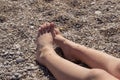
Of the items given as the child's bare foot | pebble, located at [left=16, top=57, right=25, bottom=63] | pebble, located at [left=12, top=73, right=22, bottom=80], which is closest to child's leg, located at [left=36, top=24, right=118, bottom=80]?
the child's bare foot

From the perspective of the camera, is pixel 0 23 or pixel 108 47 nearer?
pixel 108 47

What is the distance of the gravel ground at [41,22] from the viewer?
2723mm

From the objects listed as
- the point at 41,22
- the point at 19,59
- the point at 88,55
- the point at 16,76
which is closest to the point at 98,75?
the point at 88,55

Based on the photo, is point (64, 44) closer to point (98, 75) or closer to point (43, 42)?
point (43, 42)

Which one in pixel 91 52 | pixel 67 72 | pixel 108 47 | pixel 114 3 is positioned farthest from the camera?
pixel 114 3

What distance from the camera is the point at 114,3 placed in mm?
3527

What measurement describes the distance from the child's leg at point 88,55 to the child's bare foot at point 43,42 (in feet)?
0.18

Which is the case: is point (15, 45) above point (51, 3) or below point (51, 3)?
below

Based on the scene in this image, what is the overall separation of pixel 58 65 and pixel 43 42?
45 centimetres

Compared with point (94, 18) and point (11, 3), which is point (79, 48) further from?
point (11, 3)

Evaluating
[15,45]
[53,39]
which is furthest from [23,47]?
[53,39]

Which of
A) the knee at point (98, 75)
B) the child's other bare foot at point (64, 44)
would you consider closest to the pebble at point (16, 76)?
the child's other bare foot at point (64, 44)

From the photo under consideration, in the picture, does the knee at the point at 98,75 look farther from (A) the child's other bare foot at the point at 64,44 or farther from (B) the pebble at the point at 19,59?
(B) the pebble at the point at 19,59

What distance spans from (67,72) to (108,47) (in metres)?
0.59
